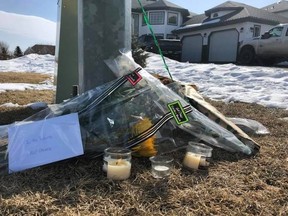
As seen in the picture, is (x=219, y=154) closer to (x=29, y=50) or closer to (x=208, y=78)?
(x=208, y=78)

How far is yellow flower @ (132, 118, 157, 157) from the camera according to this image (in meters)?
2.13

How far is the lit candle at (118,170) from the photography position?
183cm

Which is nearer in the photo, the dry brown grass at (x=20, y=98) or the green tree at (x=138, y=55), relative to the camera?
the dry brown grass at (x=20, y=98)

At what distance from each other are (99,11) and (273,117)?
100 inches

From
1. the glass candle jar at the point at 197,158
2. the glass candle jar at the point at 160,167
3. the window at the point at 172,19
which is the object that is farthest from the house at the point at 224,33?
the glass candle jar at the point at 160,167

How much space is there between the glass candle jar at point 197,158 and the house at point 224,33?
17.4m

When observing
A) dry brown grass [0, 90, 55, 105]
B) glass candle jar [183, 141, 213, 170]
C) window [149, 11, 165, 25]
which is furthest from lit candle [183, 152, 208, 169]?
window [149, 11, 165, 25]

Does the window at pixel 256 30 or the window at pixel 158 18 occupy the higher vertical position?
the window at pixel 158 18

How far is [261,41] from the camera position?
1284 centimetres

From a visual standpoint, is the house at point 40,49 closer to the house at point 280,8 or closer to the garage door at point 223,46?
the garage door at point 223,46

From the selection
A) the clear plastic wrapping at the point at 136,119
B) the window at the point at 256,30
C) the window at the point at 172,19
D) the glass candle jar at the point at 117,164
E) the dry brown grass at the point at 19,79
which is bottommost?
the dry brown grass at the point at 19,79

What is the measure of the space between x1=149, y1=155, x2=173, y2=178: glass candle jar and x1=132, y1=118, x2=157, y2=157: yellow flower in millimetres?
167

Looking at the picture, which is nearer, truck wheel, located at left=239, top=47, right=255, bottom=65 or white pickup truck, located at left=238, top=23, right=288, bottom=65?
white pickup truck, located at left=238, top=23, right=288, bottom=65

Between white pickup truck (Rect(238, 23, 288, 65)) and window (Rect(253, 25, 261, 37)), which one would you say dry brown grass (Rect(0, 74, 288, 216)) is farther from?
window (Rect(253, 25, 261, 37))
